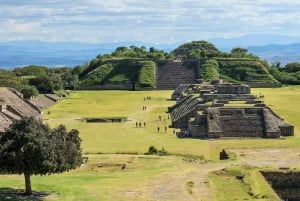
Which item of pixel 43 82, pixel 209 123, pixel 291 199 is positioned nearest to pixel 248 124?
pixel 209 123

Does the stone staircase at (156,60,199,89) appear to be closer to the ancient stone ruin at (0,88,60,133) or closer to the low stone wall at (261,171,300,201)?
the ancient stone ruin at (0,88,60,133)

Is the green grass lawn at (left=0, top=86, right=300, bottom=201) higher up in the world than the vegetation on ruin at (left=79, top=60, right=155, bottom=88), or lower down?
lower down

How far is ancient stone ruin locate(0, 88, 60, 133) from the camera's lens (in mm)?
59847

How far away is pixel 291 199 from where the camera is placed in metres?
35.7

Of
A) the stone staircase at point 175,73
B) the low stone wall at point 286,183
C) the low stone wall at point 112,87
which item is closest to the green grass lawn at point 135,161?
the low stone wall at point 286,183

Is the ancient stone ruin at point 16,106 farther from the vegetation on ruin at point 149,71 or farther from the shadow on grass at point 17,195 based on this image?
the vegetation on ruin at point 149,71

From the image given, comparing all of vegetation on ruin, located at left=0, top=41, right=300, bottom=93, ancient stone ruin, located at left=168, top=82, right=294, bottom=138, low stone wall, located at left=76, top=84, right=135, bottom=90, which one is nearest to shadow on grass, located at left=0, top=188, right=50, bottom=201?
ancient stone ruin, located at left=168, top=82, right=294, bottom=138

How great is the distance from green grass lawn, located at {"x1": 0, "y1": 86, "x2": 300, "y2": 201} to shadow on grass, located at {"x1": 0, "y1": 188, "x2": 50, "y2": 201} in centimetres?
5

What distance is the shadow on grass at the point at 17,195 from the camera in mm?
29261

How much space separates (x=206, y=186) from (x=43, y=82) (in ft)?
240

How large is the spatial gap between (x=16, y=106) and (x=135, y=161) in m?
32.4

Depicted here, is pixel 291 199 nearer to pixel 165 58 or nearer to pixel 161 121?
pixel 161 121

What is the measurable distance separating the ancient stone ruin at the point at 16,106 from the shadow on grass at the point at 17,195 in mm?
21781

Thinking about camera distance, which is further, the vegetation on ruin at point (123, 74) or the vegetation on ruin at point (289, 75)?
the vegetation on ruin at point (289, 75)
